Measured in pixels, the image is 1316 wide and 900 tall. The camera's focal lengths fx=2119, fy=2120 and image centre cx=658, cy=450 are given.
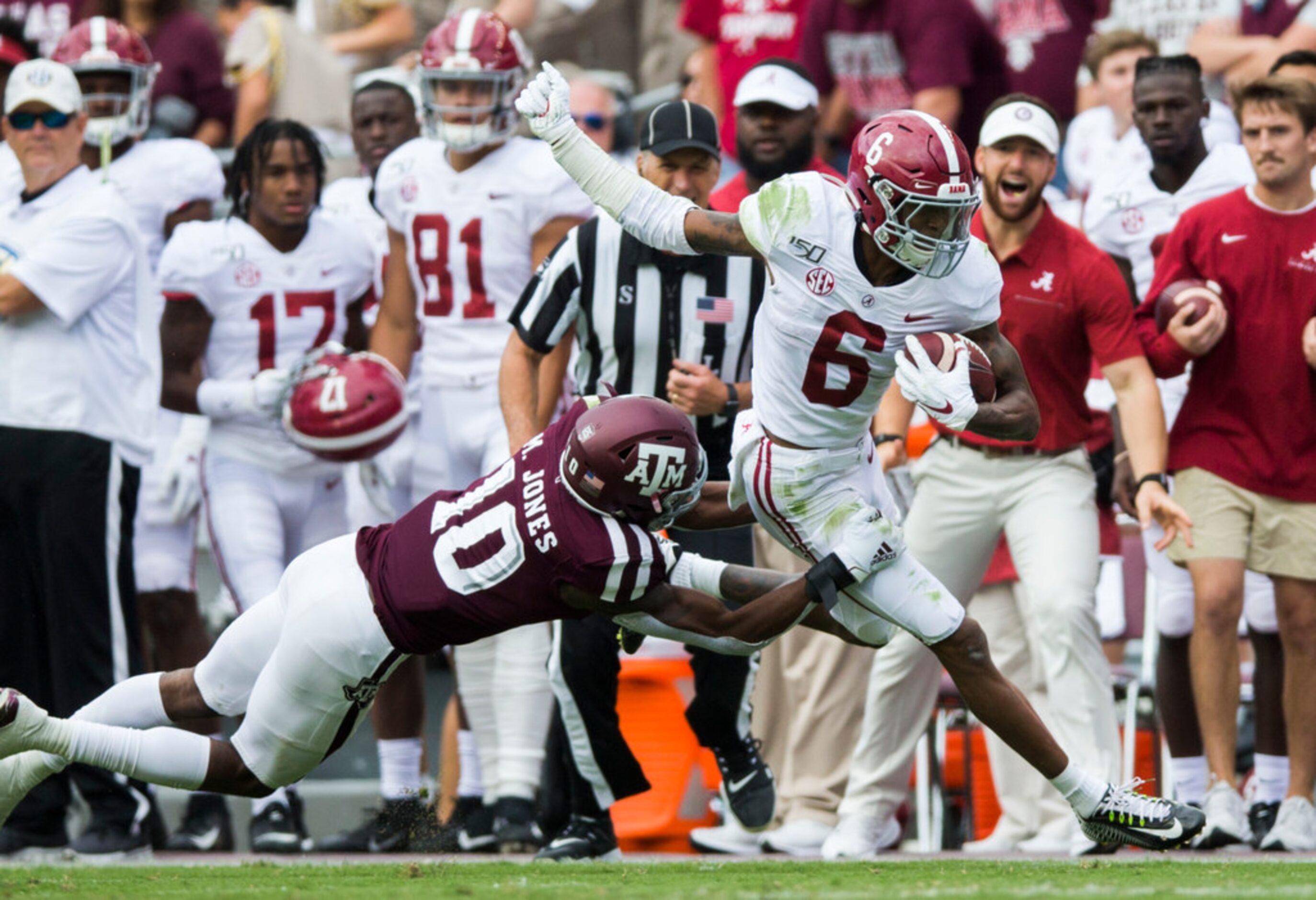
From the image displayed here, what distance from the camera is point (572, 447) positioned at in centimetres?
523

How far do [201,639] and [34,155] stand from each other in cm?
186

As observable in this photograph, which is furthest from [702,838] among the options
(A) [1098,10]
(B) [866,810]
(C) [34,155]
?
(A) [1098,10]

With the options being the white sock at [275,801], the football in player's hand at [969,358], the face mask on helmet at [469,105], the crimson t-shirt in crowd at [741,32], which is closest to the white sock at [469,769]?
the white sock at [275,801]

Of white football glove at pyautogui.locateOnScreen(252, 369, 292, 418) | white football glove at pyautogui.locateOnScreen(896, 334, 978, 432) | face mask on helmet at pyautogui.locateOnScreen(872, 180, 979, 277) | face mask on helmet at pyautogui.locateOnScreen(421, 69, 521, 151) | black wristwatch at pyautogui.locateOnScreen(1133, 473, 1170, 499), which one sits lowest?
black wristwatch at pyautogui.locateOnScreen(1133, 473, 1170, 499)

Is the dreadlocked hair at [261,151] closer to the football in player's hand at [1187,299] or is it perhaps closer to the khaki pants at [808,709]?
the khaki pants at [808,709]

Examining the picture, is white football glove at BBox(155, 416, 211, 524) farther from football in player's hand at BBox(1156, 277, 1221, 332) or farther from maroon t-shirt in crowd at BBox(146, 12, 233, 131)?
football in player's hand at BBox(1156, 277, 1221, 332)

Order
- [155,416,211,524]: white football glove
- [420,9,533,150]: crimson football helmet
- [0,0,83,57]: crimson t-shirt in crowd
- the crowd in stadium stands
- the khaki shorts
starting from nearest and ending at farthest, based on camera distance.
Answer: the crowd in stadium stands, the khaki shorts, [420,9,533,150]: crimson football helmet, [155,416,211,524]: white football glove, [0,0,83,57]: crimson t-shirt in crowd

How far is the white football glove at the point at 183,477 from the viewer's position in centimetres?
796

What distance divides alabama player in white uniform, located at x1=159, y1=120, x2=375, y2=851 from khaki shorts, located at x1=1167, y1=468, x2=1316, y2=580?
3023 millimetres

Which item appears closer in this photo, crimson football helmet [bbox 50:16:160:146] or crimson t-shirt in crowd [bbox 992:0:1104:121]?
crimson football helmet [bbox 50:16:160:146]

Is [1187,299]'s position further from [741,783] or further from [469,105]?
[469,105]

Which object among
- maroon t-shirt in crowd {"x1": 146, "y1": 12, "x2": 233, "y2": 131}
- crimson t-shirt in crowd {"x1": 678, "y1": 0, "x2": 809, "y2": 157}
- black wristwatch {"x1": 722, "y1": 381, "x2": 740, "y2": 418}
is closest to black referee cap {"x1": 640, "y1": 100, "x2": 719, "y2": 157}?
black wristwatch {"x1": 722, "y1": 381, "x2": 740, "y2": 418}

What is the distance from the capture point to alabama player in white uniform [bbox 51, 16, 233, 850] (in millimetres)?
7820

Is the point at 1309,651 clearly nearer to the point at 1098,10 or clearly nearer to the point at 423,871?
the point at 423,871
